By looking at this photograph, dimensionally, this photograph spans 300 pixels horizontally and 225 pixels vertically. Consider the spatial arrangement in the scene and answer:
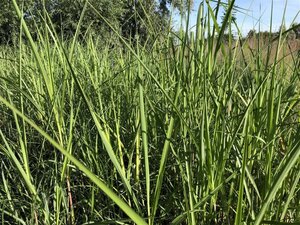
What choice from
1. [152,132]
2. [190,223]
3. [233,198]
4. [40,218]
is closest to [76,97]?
[152,132]

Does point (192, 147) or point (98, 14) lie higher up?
point (98, 14)

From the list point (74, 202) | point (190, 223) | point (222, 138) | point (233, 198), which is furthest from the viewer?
point (74, 202)

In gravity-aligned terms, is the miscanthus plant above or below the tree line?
below

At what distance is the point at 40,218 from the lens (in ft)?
2.46

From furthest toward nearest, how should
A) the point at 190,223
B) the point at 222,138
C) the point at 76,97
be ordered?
the point at 76,97, the point at 222,138, the point at 190,223

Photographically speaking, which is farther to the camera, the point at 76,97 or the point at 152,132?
the point at 76,97

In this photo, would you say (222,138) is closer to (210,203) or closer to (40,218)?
(210,203)

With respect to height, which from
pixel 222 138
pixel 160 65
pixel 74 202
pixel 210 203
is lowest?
pixel 74 202

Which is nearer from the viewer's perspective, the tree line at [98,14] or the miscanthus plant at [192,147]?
the miscanthus plant at [192,147]

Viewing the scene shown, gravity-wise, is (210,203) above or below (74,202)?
above

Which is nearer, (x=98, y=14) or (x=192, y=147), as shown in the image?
(x=98, y=14)

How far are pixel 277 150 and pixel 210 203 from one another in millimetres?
212

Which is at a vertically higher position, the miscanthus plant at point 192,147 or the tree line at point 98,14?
the tree line at point 98,14

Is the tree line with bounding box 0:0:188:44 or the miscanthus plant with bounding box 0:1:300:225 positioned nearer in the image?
the miscanthus plant with bounding box 0:1:300:225
